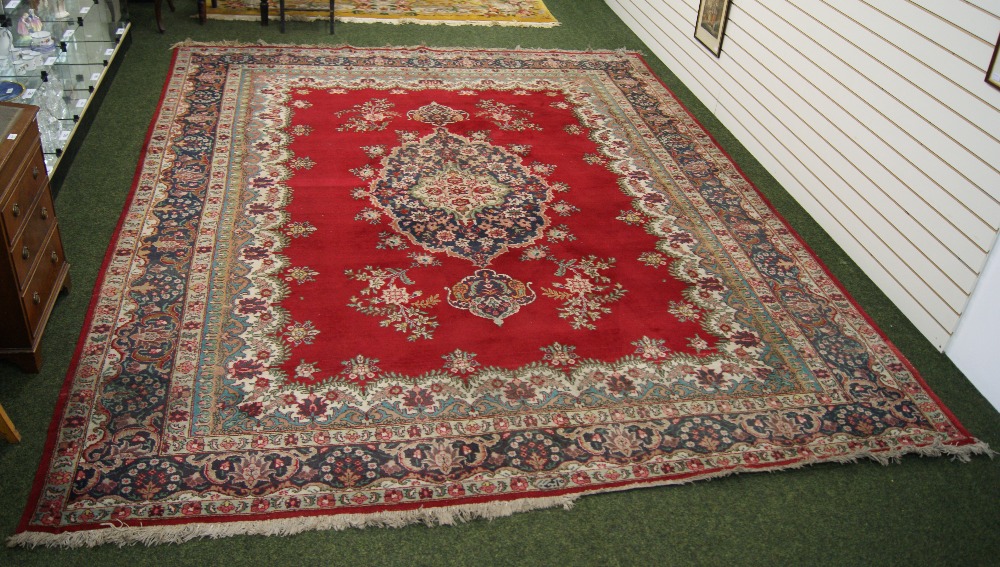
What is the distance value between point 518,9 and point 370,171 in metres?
3.15

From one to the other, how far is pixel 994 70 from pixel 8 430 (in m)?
3.88

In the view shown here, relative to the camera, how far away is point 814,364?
3469 millimetres

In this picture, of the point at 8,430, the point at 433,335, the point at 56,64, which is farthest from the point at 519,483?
the point at 56,64

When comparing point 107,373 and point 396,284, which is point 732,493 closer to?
point 396,284

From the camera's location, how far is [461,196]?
4445mm

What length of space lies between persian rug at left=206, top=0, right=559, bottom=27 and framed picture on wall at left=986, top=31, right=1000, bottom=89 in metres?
3.99

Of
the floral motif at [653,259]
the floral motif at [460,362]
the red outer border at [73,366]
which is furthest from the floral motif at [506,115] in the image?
the floral motif at [460,362]

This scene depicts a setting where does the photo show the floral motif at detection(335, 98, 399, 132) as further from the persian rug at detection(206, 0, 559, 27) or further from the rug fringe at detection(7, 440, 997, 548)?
the rug fringe at detection(7, 440, 997, 548)

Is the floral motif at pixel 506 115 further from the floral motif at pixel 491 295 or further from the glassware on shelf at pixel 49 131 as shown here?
the glassware on shelf at pixel 49 131

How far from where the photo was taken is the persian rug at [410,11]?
654cm

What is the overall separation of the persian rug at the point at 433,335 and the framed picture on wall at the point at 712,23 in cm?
84

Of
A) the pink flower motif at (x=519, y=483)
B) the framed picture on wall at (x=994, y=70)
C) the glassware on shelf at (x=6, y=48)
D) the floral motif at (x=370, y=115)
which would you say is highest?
the framed picture on wall at (x=994, y=70)

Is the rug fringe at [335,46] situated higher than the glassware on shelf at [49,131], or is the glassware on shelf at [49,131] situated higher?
the rug fringe at [335,46]

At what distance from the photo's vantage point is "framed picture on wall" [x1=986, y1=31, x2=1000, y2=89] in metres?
3.32
